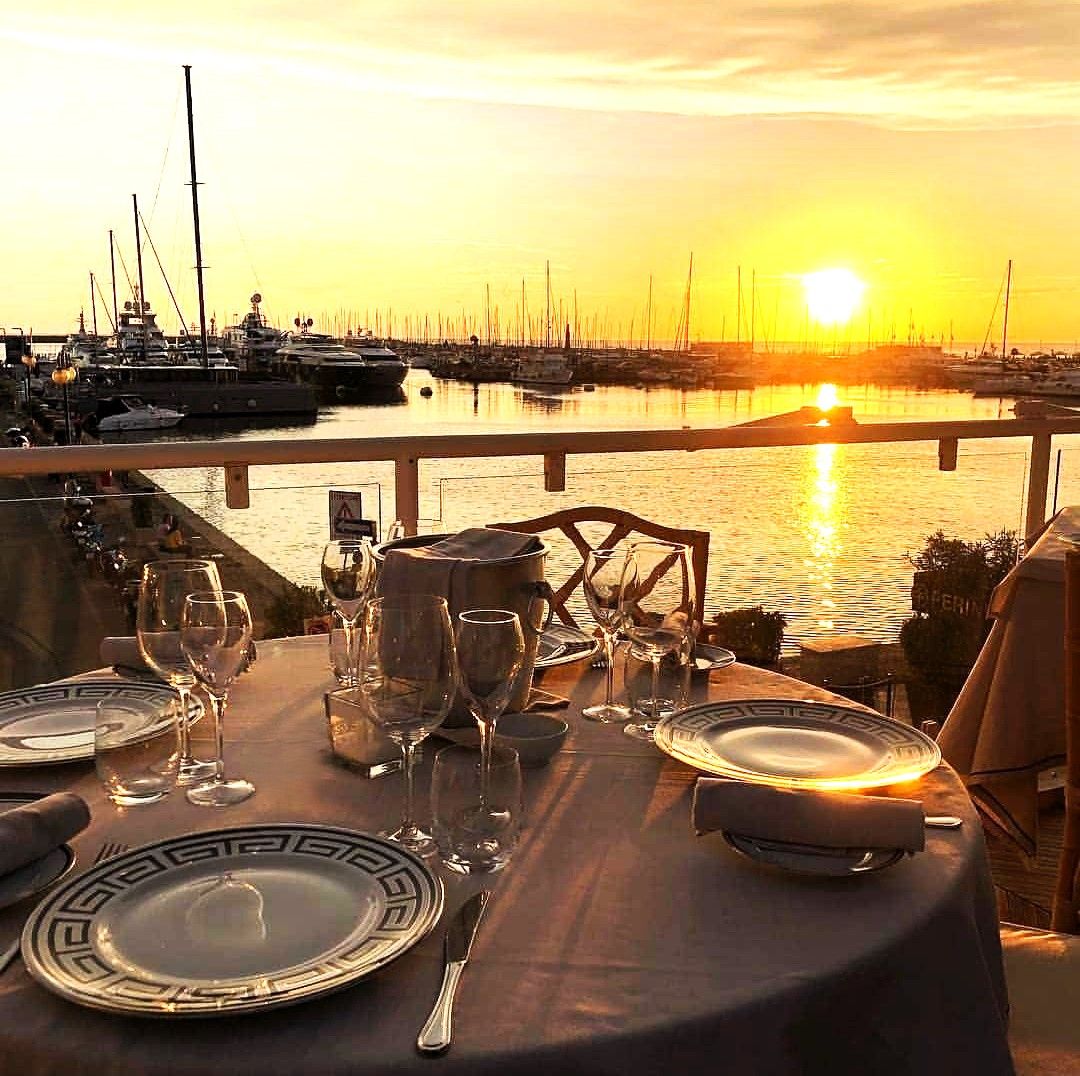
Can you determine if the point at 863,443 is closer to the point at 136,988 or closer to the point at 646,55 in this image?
the point at 136,988

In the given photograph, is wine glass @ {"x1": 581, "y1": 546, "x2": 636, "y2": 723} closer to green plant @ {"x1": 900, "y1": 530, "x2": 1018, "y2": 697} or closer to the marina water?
the marina water

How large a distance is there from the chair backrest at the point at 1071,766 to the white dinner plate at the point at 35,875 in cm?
149

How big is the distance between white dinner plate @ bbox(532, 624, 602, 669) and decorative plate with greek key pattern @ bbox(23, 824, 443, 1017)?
656 millimetres

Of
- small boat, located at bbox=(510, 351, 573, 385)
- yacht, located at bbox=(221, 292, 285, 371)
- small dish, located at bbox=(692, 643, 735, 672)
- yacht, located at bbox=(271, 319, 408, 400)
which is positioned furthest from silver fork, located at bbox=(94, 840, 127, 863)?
yacht, located at bbox=(221, 292, 285, 371)

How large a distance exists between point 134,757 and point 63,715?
12.0 inches

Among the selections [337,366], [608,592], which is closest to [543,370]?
[337,366]

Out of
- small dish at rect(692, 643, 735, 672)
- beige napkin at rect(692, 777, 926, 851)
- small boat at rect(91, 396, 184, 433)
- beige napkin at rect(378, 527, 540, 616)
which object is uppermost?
beige napkin at rect(378, 527, 540, 616)

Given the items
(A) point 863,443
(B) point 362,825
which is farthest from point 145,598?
(A) point 863,443

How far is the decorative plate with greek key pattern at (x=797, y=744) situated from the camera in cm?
119

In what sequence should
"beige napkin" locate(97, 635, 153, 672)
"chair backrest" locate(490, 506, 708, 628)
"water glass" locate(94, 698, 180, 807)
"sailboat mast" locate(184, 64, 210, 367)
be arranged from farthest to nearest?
"sailboat mast" locate(184, 64, 210, 367)
"chair backrest" locate(490, 506, 708, 628)
"beige napkin" locate(97, 635, 153, 672)
"water glass" locate(94, 698, 180, 807)

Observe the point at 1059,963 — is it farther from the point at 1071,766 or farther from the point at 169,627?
the point at 169,627

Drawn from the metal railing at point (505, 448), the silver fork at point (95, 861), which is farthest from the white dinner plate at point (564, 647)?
the metal railing at point (505, 448)

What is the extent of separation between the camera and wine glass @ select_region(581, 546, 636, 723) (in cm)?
140

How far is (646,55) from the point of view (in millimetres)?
7789
